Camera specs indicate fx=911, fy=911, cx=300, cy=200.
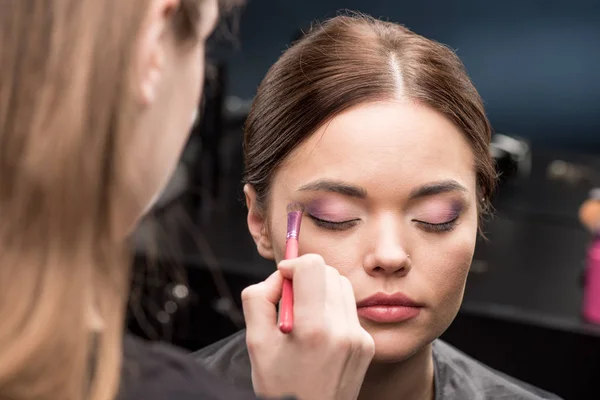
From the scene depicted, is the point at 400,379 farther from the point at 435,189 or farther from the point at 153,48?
the point at 153,48

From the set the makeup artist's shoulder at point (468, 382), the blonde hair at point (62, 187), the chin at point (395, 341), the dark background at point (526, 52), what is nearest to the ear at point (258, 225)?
the chin at point (395, 341)

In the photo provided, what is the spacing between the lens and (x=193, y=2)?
2.77 ft

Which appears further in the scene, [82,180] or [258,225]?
[258,225]

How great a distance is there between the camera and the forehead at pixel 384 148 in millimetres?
1240

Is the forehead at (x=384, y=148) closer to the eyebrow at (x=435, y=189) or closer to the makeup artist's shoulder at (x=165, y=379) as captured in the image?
the eyebrow at (x=435, y=189)

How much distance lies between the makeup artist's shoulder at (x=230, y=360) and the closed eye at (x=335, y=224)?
337 mm

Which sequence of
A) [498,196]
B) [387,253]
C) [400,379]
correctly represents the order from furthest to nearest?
[498,196] < [400,379] < [387,253]

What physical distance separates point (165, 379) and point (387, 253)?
47 centimetres

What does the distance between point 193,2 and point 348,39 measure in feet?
1.68

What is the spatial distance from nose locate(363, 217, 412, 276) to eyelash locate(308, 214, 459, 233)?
0.13 ft

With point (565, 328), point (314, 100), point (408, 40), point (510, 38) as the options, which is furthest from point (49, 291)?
point (510, 38)

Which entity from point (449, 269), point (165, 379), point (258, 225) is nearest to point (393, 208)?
point (449, 269)

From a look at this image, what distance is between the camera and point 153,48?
30.7 inches

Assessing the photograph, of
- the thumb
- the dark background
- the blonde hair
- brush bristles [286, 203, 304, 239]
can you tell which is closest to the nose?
brush bristles [286, 203, 304, 239]
